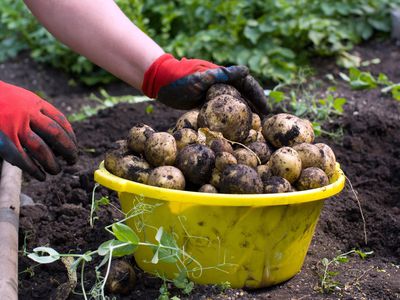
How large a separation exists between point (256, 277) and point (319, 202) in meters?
0.31

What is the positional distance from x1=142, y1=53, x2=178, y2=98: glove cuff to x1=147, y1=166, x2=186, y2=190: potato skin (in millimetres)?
581

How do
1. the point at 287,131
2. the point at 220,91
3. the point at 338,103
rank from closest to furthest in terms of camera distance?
the point at 287,131 < the point at 220,91 < the point at 338,103

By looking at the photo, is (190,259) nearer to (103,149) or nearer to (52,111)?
(52,111)

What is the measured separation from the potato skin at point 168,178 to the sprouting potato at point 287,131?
1.27 feet

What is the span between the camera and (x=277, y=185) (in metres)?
2.21

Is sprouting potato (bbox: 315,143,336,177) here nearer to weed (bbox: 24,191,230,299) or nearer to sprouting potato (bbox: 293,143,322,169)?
sprouting potato (bbox: 293,143,322,169)

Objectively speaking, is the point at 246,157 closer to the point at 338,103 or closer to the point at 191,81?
the point at 191,81

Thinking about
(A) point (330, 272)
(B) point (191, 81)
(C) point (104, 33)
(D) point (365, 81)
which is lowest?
(D) point (365, 81)

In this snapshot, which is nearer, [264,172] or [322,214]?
[264,172]

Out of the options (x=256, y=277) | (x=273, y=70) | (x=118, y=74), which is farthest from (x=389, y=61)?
(x=256, y=277)

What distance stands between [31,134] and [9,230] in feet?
1.31

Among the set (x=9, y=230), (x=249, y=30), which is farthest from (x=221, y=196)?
(x=249, y=30)

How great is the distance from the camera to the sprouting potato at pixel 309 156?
2363mm

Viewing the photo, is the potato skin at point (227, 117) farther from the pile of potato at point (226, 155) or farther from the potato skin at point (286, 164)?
the potato skin at point (286, 164)
